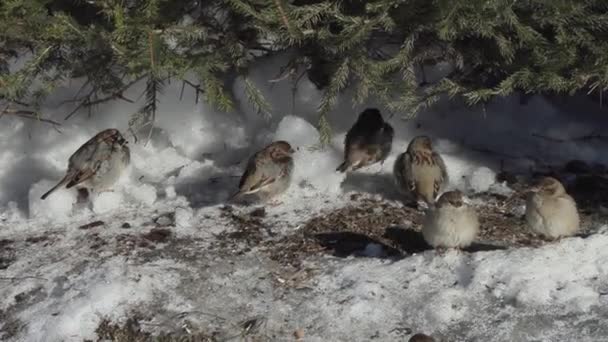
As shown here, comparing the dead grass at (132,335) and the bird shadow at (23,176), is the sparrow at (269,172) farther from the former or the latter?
the dead grass at (132,335)

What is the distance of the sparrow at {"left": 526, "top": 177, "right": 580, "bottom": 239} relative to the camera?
21.6 feet

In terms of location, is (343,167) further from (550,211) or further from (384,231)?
(550,211)

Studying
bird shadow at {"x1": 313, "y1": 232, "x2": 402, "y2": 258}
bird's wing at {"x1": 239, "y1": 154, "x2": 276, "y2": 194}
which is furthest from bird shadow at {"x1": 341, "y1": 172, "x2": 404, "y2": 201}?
bird shadow at {"x1": 313, "y1": 232, "x2": 402, "y2": 258}

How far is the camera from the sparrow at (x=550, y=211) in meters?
6.58

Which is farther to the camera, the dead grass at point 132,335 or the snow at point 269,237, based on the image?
the snow at point 269,237

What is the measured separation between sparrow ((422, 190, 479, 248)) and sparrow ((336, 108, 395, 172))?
4.69ft

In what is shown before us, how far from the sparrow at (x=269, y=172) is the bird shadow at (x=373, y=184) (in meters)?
0.49

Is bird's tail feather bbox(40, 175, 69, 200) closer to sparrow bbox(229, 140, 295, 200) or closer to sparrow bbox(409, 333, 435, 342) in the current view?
sparrow bbox(229, 140, 295, 200)

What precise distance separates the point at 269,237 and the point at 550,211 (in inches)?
77.7

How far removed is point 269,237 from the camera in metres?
7.19

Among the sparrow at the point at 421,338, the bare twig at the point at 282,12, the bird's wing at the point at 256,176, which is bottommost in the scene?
the sparrow at the point at 421,338

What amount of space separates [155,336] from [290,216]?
2005mm

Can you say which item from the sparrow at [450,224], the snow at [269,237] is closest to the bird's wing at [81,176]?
the snow at [269,237]

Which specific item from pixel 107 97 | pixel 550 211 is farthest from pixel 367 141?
pixel 107 97
